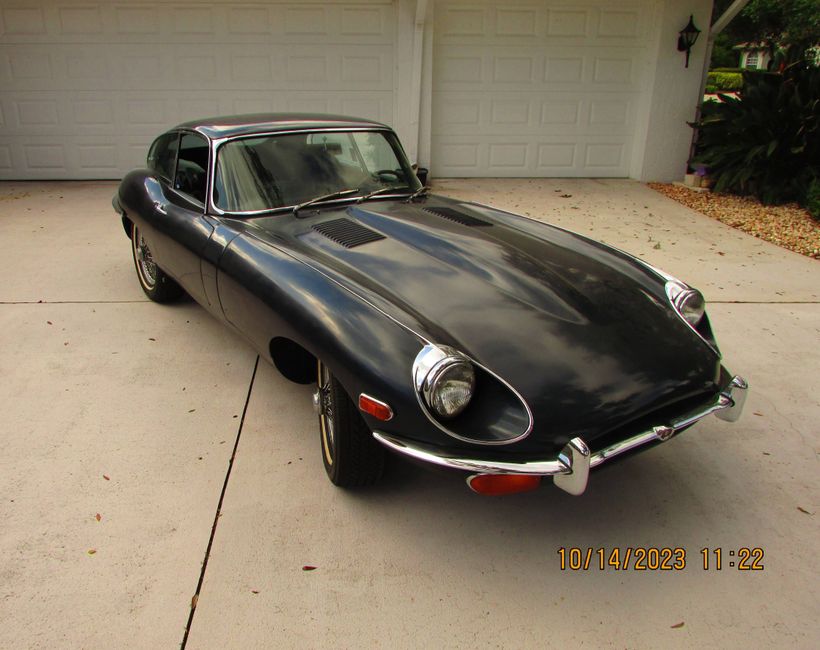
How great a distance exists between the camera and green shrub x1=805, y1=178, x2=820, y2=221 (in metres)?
7.41

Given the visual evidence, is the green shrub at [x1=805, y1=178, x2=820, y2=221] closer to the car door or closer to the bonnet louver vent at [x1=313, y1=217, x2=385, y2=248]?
the bonnet louver vent at [x1=313, y1=217, x2=385, y2=248]

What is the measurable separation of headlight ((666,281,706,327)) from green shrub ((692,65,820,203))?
630 centimetres

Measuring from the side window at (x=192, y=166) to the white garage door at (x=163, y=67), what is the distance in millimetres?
5753

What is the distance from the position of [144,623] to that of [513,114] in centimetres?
916

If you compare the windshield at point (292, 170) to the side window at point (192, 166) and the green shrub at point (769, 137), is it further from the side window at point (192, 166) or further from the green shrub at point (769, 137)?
the green shrub at point (769, 137)

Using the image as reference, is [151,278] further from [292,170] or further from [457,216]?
[457,216]

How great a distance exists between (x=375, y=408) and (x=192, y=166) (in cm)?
244

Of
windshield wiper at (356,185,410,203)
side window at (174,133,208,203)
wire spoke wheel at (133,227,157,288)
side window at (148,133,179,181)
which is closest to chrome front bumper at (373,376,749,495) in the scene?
windshield wiper at (356,185,410,203)

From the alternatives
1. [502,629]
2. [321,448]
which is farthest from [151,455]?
[502,629]

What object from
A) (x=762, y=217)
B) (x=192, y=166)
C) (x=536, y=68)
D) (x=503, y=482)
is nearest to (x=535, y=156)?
(x=536, y=68)

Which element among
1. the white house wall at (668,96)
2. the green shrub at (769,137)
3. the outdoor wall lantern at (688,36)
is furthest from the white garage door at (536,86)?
the green shrub at (769,137)

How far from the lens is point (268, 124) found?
3736 millimetres

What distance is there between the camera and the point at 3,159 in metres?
9.65

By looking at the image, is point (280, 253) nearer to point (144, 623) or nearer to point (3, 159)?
point (144, 623)
